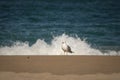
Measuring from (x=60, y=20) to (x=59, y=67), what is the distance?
0.73 meters

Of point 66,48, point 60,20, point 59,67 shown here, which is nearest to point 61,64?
point 59,67

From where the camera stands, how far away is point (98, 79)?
3.86 m

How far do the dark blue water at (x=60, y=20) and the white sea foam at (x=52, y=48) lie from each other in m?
0.07

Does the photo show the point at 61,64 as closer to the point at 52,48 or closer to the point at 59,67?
the point at 59,67

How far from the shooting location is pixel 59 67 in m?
4.17

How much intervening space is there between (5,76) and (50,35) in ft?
3.11

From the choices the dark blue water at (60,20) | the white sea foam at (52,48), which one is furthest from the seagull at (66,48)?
the dark blue water at (60,20)

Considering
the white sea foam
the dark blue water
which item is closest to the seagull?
the white sea foam

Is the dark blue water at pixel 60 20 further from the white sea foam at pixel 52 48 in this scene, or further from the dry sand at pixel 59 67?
the dry sand at pixel 59 67

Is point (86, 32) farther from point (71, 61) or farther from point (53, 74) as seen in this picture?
point (53, 74)

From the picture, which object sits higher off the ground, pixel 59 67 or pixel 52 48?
pixel 52 48

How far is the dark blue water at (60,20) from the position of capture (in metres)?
4.39

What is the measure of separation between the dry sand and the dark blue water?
27 cm

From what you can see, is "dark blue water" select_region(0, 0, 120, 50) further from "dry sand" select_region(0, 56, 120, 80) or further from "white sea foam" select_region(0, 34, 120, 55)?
"dry sand" select_region(0, 56, 120, 80)
